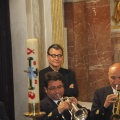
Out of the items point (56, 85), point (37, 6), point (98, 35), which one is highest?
point (37, 6)

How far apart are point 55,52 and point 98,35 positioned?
2456 millimetres

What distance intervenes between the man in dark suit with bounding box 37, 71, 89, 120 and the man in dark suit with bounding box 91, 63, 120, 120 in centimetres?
27

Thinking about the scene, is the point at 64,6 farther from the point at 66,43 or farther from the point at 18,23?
the point at 18,23

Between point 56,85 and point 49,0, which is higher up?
point 49,0

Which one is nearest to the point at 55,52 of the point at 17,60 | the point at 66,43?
the point at 17,60

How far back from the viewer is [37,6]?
488 centimetres

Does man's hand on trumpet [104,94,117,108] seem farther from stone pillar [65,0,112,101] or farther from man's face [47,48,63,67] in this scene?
stone pillar [65,0,112,101]

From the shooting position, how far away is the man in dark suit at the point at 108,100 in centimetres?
312

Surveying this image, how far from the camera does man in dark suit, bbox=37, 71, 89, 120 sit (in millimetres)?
2781

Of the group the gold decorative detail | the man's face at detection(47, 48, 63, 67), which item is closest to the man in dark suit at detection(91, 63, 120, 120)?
the man's face at detection(47, 48, 63, 67)

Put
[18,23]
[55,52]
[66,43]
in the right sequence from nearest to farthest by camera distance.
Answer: [55,52], [18,23], [66,43]

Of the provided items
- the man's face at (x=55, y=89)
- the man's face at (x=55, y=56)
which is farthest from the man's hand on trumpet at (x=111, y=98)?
the man's face at (x=55, y=56)

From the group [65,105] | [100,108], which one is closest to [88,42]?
[100,108]

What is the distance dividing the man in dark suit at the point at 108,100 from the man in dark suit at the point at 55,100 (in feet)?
0.88
